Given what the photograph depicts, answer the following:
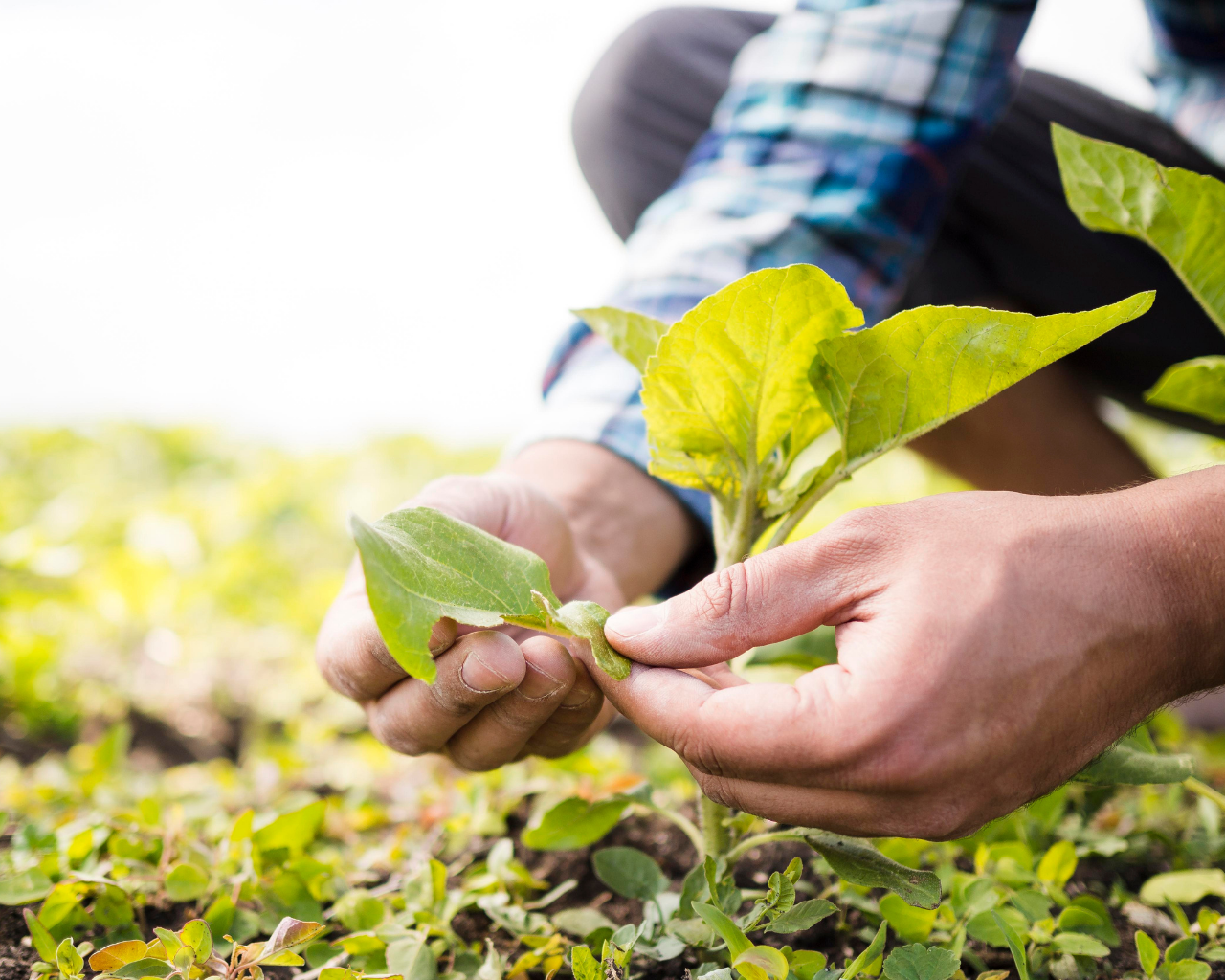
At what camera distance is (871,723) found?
28.9 inches

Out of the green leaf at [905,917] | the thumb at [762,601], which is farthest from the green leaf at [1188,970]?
the thumb at [762,601]

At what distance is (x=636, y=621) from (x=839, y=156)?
1283 millimetres

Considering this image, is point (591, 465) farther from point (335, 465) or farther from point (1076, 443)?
point (335, 465)

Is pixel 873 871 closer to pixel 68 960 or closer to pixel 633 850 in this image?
pixel 633 850

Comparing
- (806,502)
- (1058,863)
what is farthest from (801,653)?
(1058,863)

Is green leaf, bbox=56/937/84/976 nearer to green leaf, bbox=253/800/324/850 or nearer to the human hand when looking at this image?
green leaf, bbox=253/800/324/850

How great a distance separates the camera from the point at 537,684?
97 cm

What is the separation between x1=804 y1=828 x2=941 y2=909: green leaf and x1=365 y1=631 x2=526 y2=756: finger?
40 cm

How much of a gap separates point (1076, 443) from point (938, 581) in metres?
2.27

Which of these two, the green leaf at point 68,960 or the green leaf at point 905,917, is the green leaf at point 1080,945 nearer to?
the green leaf at point 905,917

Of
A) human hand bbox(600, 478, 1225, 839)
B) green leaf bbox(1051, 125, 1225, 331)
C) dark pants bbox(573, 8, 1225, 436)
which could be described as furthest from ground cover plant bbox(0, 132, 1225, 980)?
dark pants bbox(573, 8, 1225, 436)

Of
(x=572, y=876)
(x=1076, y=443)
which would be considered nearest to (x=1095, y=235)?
(x=1076, y=443)

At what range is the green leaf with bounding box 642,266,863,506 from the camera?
86cm

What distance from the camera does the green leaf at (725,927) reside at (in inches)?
31.7
